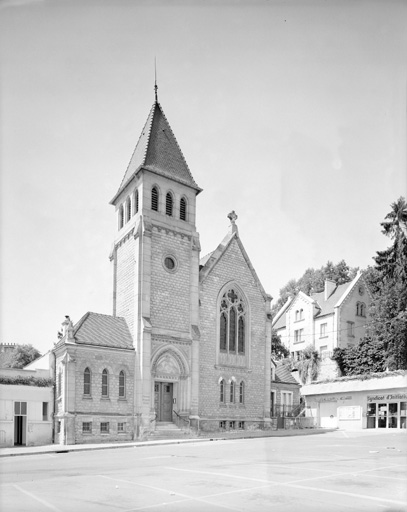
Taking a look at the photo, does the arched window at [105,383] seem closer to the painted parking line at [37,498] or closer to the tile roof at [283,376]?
the tile roof at [283,376]

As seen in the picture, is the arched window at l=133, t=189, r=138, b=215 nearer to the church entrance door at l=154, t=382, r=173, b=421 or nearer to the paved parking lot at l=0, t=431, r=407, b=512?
the church entrance door at l=154, t=382, r=173, b=421

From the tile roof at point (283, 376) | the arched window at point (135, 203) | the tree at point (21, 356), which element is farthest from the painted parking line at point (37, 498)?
the tree at point (21, 356)

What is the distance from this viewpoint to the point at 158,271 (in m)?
34.6

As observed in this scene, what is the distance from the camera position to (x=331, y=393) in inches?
1688

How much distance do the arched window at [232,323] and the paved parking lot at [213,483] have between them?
17781 mm

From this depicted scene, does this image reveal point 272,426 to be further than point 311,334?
No

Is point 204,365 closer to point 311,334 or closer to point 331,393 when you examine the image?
point 331,393

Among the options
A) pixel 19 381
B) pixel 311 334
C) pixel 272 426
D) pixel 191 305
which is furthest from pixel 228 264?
pixel 311 334

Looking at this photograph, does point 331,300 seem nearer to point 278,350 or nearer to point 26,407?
point 278,350

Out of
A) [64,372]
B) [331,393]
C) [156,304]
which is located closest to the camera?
[64,372]

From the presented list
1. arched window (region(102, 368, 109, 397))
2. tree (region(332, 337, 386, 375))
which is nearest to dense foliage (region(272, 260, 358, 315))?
tree (region(332, 337, 386, 375))

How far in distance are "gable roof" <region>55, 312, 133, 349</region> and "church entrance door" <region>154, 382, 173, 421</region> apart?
3333 mm

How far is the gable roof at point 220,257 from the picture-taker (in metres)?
37.5

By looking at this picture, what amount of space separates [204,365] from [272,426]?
7.43 m
